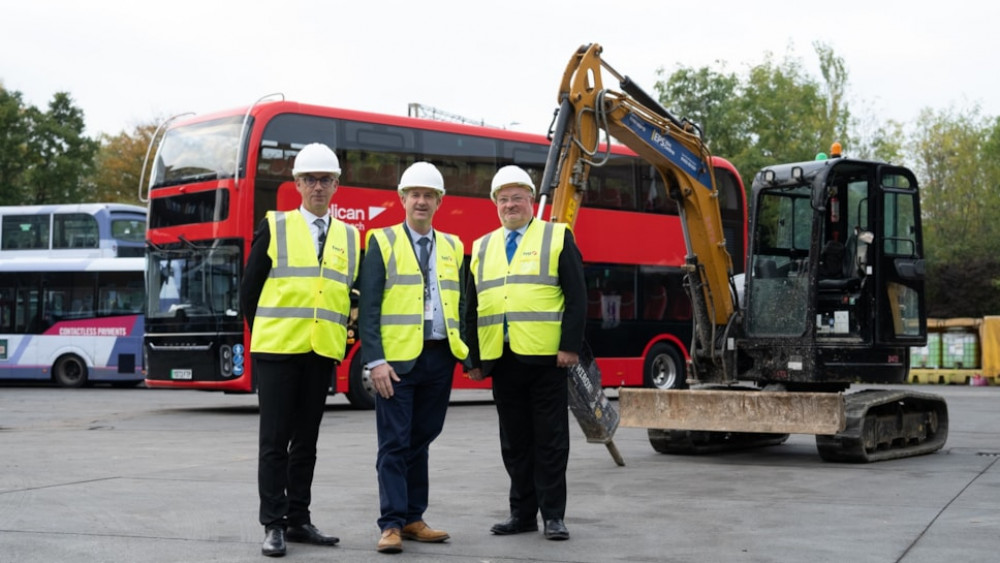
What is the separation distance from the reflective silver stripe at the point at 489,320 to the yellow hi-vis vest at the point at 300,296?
82 centimetres

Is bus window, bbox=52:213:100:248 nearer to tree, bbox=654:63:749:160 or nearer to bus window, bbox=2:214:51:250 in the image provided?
bus window, bbox=2:214:51:250

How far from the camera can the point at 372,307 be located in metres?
6.53

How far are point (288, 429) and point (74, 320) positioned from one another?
23.0 meters

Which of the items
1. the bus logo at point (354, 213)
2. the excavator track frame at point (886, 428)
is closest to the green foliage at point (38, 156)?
the bus logo at point (354, 213)

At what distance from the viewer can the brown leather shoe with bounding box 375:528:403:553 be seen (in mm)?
6285

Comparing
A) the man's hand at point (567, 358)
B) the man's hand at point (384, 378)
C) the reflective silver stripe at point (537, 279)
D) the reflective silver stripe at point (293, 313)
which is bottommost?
the man's hand at point (384, 378)

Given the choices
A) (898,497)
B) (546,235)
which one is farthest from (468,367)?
(898,497)

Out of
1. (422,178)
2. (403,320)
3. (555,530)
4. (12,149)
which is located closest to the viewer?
(403,320)

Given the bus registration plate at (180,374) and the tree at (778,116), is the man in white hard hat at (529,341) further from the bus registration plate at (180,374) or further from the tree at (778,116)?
the tree at (778,116)

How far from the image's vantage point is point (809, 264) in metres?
11.9

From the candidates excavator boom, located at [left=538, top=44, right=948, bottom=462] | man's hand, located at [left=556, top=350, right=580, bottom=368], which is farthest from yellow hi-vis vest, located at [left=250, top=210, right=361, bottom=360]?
excavator boom, located at [left=538, top=44, right=948, bottom=462]

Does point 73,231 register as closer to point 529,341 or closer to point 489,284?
point 489,284

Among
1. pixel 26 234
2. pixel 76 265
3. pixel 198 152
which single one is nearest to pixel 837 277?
pixel 198 152

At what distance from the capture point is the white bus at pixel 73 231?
30.6 m
